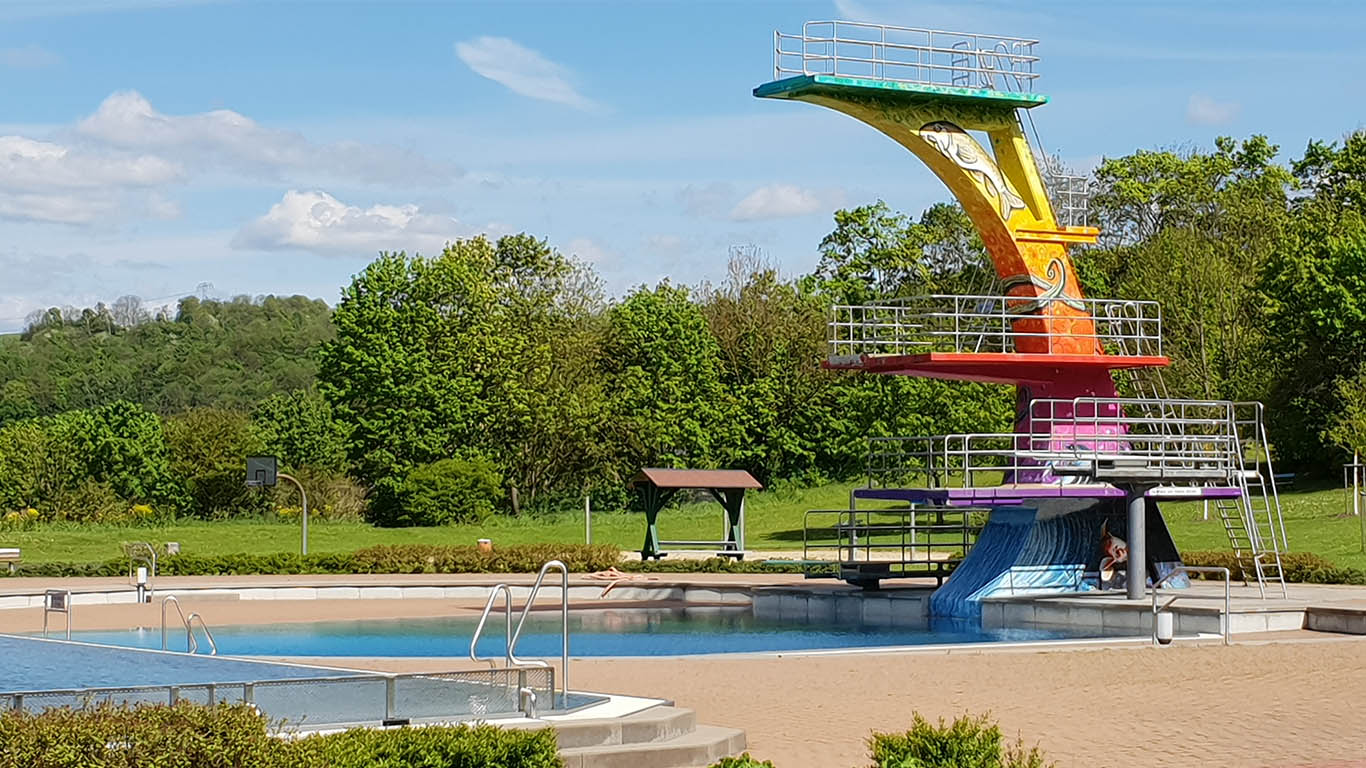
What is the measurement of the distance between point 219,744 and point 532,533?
136 ft

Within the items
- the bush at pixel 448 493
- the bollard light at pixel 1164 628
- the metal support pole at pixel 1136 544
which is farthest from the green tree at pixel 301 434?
the bollard light at pixel 1164 628

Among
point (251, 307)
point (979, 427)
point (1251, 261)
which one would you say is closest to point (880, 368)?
point (979, 427)

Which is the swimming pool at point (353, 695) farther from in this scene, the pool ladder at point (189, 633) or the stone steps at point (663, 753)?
the pool ladder at point (189, 633)

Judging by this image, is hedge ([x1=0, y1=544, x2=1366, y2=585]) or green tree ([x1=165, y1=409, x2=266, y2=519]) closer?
hedge ([x1=0, y1=544, x2=1366, y2=585])

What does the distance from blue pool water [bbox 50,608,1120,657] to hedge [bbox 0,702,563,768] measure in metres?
12.4

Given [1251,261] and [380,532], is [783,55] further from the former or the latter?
[1251,261]

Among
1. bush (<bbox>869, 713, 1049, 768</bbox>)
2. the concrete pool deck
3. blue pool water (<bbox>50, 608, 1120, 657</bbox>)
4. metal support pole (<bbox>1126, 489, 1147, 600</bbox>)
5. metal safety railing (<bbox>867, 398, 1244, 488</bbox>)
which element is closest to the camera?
bush (<bbox>869, 713, 1049, 768</bbox>)

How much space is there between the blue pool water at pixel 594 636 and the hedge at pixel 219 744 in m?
12.4

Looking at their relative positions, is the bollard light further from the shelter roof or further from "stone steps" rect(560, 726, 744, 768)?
the shelter roof

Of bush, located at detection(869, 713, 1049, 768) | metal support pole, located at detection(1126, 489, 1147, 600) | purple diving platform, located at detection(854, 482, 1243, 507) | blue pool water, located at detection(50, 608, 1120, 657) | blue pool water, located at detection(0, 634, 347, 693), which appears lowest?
blue pool water, located at detection(50, 608, 1120, 657)

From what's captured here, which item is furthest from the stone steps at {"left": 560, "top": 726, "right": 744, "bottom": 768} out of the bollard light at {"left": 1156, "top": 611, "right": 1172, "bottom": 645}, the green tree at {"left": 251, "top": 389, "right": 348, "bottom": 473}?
the green tree at {"left": 251, "top": 389, "right": 348, "bottom": 473}

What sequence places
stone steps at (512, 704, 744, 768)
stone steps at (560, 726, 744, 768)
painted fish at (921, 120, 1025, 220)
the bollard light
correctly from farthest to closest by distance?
painted fish at (921, 120, 1025, 220)
the bollard light
stone steps at (512, 704, 744, 768)
stone steps at (560, 726, 744, 768)

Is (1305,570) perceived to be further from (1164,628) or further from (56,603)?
(56,603)

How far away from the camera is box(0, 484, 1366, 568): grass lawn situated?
4444 cm
